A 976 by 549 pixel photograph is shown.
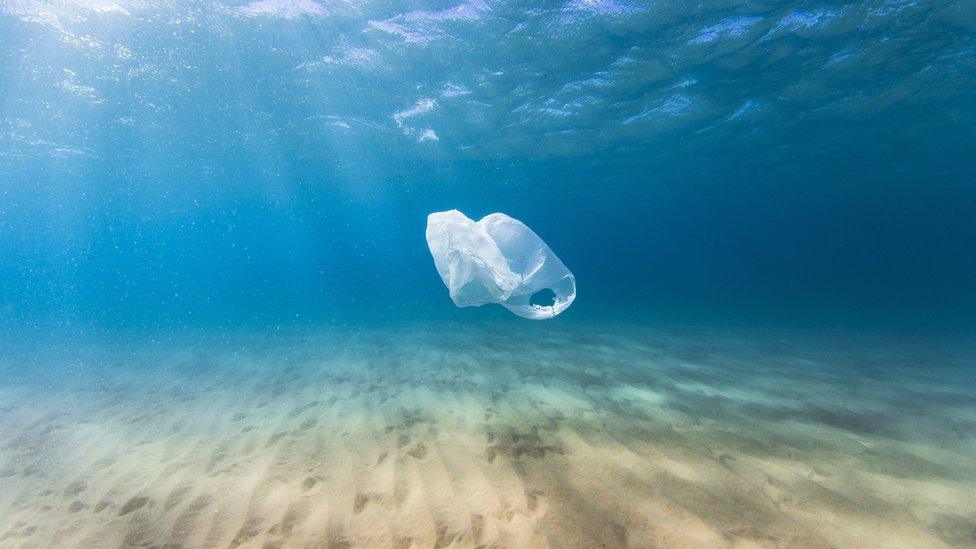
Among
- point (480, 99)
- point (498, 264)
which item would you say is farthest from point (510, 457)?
point (480, 99)

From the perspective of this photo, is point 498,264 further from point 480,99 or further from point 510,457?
point 480,99

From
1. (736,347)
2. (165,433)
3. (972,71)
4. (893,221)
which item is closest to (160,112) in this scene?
(165,433)

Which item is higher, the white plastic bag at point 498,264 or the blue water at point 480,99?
the blue water at point 480,99

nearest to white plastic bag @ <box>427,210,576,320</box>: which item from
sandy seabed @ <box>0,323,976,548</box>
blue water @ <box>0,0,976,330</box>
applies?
sandy seabed @ <box>0,323,976,548</box>

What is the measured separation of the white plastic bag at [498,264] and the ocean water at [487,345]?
4.89ft

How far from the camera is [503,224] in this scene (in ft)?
16.5

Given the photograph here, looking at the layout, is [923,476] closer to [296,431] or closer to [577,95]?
[296,431]

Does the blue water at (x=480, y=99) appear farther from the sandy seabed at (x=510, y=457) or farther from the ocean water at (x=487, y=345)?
the sandy seabed at (x=510, y=457)

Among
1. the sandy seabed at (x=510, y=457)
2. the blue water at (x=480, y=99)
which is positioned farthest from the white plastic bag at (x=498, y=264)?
the blue water at (x=480, y=99)

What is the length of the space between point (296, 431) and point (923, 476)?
633cm

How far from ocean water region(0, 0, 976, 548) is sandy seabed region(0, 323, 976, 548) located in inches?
1.3

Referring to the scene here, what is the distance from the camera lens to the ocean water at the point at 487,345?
3.03 m

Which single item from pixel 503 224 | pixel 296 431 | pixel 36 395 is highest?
pixel 503 224

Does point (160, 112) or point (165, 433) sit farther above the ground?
point (160, 112)
